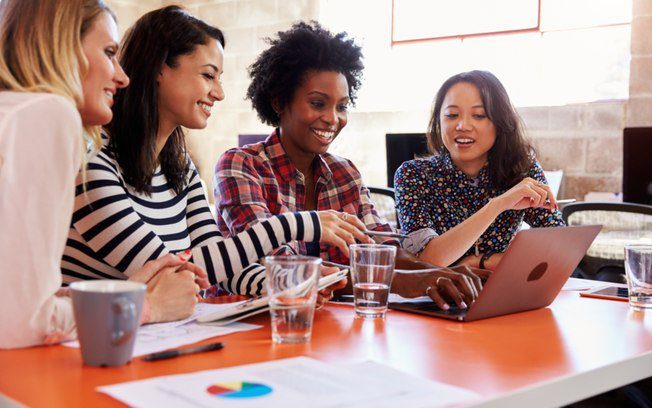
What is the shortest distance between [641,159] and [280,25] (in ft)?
9.03

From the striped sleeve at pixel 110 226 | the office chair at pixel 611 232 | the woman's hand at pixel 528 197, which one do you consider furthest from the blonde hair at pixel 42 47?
the office chair at pixel 611 232

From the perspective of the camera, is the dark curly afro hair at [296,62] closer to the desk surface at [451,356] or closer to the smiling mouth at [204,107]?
the smiling mouth at [204,107]

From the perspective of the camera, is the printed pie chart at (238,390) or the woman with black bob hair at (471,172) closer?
the printed pie chart at (238,390)

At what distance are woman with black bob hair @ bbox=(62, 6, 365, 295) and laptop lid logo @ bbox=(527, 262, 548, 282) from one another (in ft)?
0.96

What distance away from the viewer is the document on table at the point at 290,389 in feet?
2.30

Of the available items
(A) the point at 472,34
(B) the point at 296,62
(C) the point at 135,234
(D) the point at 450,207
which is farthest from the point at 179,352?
(A) the point at 472,34

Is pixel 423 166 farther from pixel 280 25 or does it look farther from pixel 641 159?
pixel 280 25

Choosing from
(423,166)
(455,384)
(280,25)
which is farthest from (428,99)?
(455,384)

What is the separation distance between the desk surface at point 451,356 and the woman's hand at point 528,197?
23.2 inches

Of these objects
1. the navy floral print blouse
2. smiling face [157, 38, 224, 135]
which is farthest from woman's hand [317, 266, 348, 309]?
the navy floral print blouse

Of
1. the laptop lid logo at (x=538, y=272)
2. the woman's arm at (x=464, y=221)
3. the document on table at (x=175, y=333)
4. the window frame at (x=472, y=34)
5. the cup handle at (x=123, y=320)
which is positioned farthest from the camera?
the window frame at (x=472, y=34)

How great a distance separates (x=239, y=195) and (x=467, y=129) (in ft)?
2.42

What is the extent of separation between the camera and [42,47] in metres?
1.05

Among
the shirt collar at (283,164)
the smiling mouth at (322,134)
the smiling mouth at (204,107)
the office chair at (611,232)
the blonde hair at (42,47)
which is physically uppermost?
the blonde hair at (42,47)
